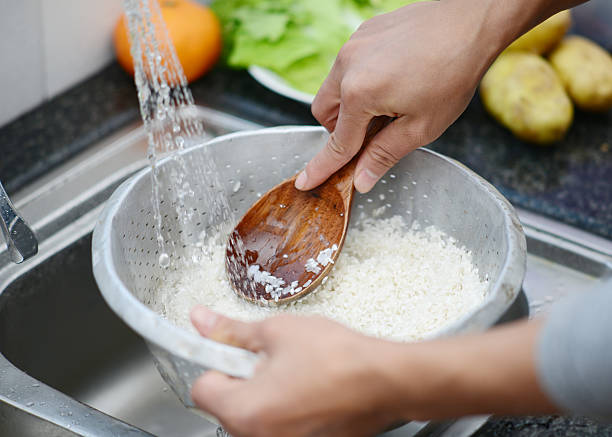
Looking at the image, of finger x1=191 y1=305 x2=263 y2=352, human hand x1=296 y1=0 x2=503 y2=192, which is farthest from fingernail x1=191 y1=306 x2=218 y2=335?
human hand x1=296 y1=0 x2=503 y2=192

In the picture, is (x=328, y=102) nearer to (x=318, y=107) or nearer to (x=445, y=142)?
(x=318, y=107)

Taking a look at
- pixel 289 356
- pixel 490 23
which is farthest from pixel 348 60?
pixel 289 356

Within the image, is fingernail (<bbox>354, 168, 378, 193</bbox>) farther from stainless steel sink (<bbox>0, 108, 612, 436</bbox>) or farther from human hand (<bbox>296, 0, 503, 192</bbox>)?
stainless steel sink (<bbox>0, 108, 612, 436</bbox>)

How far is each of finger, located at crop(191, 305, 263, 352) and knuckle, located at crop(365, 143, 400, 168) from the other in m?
0.26

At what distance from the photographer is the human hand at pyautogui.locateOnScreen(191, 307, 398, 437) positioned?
39cm

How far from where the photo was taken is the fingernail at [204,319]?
51 centimetres

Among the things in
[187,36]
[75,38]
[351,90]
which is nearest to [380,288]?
[351,90]

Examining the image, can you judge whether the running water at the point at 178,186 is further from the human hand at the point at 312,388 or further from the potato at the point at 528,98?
the potato at the point at 528,98

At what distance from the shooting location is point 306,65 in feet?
3.51

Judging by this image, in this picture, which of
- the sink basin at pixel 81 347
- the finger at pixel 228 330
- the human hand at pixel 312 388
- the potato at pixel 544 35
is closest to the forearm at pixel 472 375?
the human hand at pixel 312 388

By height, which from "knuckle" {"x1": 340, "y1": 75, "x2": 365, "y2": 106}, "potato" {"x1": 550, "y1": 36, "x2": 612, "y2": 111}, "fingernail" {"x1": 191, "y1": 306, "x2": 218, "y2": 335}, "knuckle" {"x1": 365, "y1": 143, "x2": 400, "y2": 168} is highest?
"knuckle" {"x1": 340, "y1": 75, "x2": 365, "y2": 106}

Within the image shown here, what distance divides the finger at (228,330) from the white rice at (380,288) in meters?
0.15

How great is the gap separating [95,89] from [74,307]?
0.41 meters

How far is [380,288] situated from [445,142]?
38 cm
